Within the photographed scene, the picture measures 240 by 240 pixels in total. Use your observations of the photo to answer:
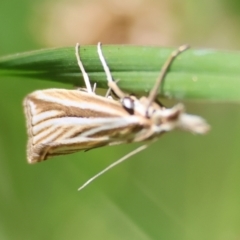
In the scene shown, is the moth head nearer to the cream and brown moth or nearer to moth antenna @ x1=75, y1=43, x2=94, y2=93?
the cream and brown moth

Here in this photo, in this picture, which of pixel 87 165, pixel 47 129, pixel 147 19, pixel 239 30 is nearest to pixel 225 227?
pixel 87 165

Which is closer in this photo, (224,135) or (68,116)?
(68,116)

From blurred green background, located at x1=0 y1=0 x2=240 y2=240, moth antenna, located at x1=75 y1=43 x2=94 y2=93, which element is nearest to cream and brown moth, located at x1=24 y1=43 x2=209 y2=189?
moth antenna, located at x1=75 y1=43 x2=94 y2=93

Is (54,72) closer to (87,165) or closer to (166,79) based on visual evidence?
(166,79)

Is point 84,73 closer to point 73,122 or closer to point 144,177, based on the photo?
point 73,122

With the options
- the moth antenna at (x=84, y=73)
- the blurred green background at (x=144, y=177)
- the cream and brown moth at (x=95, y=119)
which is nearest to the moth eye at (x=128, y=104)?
the cream and brown moth at (x=95, y=119)

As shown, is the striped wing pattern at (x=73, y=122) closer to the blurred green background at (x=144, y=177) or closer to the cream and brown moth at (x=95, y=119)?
the cream and brown moth at (x=95, y=119)

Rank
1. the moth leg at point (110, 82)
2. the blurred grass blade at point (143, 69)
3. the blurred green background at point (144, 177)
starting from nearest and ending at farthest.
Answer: the blurred grass blade at point (143, 69)
the moth leg at point (110, 82)
the blurred green background at point (144, 177)
